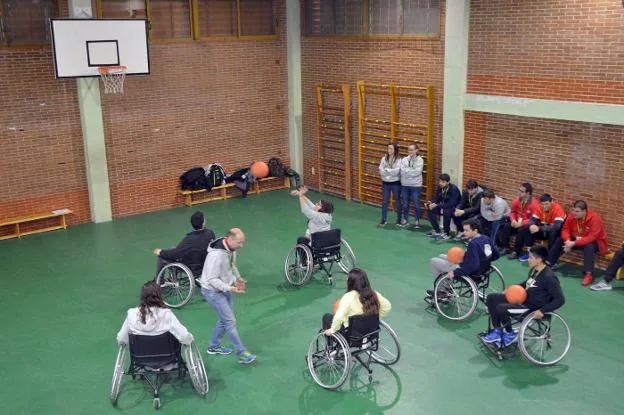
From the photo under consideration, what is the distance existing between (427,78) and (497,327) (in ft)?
19.2

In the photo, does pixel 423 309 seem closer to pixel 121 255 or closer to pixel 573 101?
pixel 573 101

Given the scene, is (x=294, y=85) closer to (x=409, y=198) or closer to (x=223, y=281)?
(x=409, y=198)

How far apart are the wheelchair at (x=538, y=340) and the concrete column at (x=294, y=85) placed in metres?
8.15

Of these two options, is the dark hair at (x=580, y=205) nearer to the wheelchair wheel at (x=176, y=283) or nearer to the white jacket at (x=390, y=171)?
the white jacket at (x=390, y=171)

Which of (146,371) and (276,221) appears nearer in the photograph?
(146,371)

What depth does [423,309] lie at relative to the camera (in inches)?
336

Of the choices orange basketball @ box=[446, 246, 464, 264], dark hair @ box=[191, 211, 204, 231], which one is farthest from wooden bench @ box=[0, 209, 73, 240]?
orange basketball @ box=[446, 246, 464, 264]

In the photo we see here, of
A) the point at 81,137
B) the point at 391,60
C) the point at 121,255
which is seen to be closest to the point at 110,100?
the point at 81,137

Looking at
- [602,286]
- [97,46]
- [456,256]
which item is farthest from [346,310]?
[97,46]

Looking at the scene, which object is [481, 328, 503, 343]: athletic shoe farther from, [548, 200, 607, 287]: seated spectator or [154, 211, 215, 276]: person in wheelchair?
[154, 211, 215, 276]: person in wheelchair

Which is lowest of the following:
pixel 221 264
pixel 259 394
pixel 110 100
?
pixel 259 394

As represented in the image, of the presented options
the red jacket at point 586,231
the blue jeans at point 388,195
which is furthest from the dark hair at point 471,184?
the red jacket at point 586,231

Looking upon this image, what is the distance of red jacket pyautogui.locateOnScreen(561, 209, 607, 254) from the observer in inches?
366

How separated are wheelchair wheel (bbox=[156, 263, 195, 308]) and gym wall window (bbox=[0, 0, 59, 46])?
17.4 ft
